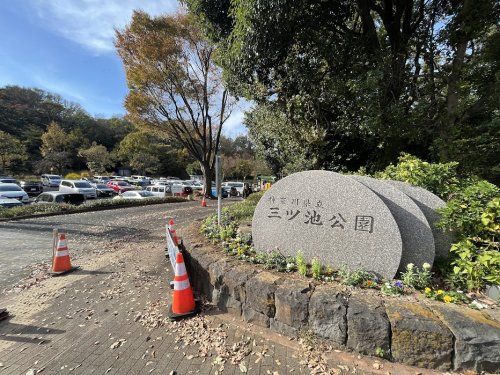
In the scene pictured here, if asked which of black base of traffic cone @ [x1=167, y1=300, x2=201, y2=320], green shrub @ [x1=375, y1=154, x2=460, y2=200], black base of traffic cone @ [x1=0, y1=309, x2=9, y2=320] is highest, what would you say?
green shrub @ [x1=375, y1=154, x2=460, y2=200]

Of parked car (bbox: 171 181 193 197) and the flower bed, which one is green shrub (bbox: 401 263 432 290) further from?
parked car (bbox: 171 181 193 197)

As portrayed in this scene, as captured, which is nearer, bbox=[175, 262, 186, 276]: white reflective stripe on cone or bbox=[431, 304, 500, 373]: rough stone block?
bbox=[431, 304, 500, 373]: rough stone block

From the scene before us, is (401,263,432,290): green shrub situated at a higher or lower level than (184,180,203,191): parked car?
lower

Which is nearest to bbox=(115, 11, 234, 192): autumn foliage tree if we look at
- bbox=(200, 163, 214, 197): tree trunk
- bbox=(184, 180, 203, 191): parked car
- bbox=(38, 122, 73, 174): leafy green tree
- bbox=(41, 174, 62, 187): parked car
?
bbox=(200, 163, 214, 197): tree trunk

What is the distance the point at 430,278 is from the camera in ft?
9.48

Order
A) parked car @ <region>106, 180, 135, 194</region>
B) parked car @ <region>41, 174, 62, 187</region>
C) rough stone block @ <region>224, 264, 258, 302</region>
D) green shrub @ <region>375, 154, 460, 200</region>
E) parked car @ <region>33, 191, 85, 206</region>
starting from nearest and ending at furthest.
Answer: rough stone block @ <region>224, 264, 258, 302</region> → green shrub @ <region>375, 154, 460, 200</region> → parked car @ <region>33, 191, 85, 206</region> → parked car @ <region>106, 180, 135, 194</region> → parked car @ <region>41, 174, 62, 187</region>

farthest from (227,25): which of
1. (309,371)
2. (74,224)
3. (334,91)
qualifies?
(74,224)

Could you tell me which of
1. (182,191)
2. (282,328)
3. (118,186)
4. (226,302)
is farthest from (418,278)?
(118,186)

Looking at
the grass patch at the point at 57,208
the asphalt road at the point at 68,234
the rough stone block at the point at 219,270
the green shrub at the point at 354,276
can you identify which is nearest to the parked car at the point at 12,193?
the grass patch at the point at 57,208

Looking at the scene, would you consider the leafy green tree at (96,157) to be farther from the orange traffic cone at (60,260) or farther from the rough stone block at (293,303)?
the rough stone block at (293,303)

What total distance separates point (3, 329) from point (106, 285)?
1.32m

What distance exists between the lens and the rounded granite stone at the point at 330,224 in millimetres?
3066

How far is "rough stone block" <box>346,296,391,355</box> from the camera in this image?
235cm

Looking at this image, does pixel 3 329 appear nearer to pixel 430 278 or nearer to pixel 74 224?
pixel 430 278
